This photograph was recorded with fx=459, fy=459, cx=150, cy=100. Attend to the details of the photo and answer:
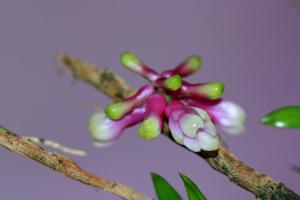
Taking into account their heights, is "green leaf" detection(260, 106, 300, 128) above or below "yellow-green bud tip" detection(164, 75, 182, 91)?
below

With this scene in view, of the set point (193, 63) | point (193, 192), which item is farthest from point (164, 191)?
point (193, 63)

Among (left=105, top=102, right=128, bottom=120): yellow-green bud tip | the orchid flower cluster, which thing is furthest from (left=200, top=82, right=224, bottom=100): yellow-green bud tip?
(left=105, top=102, right=128, bottom=120): yellow-green bud tip

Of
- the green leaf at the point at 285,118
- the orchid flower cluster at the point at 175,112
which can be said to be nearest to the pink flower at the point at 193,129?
the orchid flower cluster at the point at 175,112

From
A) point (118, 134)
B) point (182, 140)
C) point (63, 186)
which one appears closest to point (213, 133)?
point (182, 140)

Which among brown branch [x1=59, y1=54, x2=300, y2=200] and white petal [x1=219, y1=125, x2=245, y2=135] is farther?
white petal [x1=219, y1=125, x2=245, y2=135]

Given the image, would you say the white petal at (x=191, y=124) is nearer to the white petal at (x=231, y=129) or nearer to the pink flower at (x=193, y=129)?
the pink flower at (x=193, y=129)

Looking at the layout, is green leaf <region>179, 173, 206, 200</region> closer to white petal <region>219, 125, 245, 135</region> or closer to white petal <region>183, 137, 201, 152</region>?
white petal <region>183, 137, 201, 152</region>
